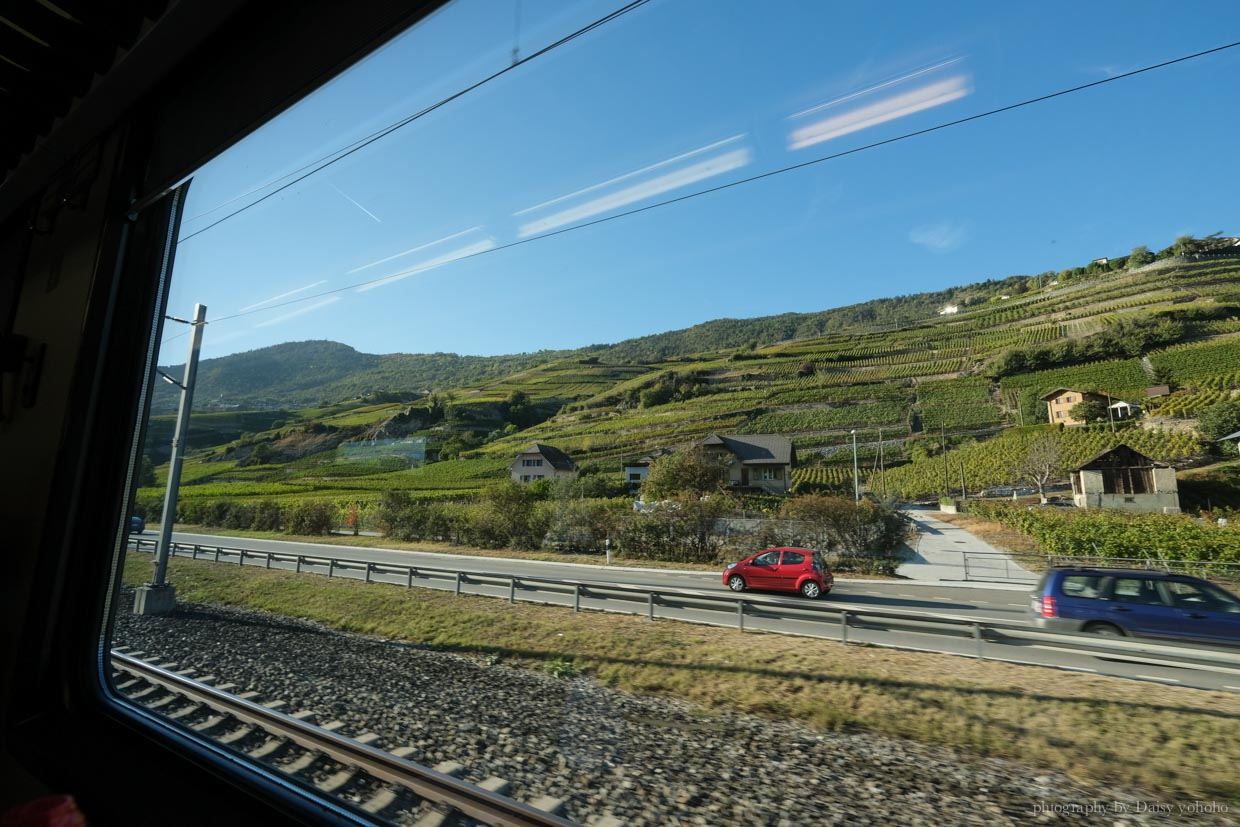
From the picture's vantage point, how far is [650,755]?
171cm

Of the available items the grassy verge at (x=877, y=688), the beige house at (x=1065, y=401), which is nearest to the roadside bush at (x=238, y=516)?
the grassy verge at (x=877, y=688)

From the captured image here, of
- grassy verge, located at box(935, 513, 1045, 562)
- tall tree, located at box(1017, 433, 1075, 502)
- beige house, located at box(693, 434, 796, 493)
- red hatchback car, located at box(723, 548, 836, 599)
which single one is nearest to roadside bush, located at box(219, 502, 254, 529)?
beige house, located at box(693, 434, 796, 493)

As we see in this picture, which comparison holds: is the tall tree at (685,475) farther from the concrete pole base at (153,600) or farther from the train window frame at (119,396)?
the concrete pole base at (153,600)

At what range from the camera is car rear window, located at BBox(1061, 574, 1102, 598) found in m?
1.56

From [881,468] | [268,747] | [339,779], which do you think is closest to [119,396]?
[268,747]

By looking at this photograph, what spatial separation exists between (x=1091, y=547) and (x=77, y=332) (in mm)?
3661

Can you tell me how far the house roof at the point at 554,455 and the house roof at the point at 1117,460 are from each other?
250 cm

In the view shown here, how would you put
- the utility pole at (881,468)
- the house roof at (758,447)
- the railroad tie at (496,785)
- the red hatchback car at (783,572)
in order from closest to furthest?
1. the railroad tie at (496,785)
2. the red hatchback car at (783,572)
3. the utility pole at (881,468)
4. the house roof at (758,447)

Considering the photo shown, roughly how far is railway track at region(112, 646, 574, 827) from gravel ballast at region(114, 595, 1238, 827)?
0.12m

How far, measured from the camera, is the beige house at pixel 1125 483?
1.66m

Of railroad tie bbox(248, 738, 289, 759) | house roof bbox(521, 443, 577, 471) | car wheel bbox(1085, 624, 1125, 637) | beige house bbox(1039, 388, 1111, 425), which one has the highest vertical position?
beige house bbox(1039, 388, 1111, 425)

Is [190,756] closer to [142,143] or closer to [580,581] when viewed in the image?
[580,581]

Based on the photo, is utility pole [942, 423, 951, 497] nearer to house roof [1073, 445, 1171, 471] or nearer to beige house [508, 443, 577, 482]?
house roof [1073, 445, 1171, 471]

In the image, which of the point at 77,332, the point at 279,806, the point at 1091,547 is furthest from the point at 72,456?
the point at 1091,547
